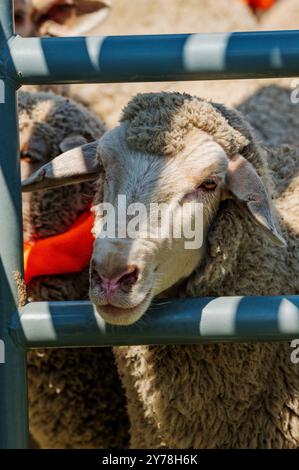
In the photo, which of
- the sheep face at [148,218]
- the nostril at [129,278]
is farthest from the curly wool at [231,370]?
the nostril at [129,278]

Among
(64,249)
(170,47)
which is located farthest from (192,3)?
(170,47)

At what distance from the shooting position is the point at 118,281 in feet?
7.56

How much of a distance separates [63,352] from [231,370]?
112cm

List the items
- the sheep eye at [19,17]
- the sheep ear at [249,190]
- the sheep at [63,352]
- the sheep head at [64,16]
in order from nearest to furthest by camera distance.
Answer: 1. the sheep ear at [249,190]
2. the sheep at [63,352]
3. the sheep eye at [19,17]
4. the sheep head at [64,16]

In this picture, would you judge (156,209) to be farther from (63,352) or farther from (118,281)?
(63,352)

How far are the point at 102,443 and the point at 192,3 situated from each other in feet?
12.3

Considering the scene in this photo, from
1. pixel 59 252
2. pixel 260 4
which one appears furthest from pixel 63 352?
pixel 260 4

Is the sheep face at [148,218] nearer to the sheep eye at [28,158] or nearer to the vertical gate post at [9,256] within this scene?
the vertical gate post at [9,256]

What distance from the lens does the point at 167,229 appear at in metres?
2.49

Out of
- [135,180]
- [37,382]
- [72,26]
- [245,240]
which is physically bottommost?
[37,382]

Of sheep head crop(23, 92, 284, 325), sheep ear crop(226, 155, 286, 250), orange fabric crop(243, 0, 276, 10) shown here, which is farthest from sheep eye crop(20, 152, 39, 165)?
orange fabric crop(243, 0, 276, 10)

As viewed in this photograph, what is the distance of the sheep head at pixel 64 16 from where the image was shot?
497cm

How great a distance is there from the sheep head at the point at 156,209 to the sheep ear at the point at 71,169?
0.09 feet

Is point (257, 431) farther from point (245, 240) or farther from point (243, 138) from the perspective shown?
point (243, 138)
